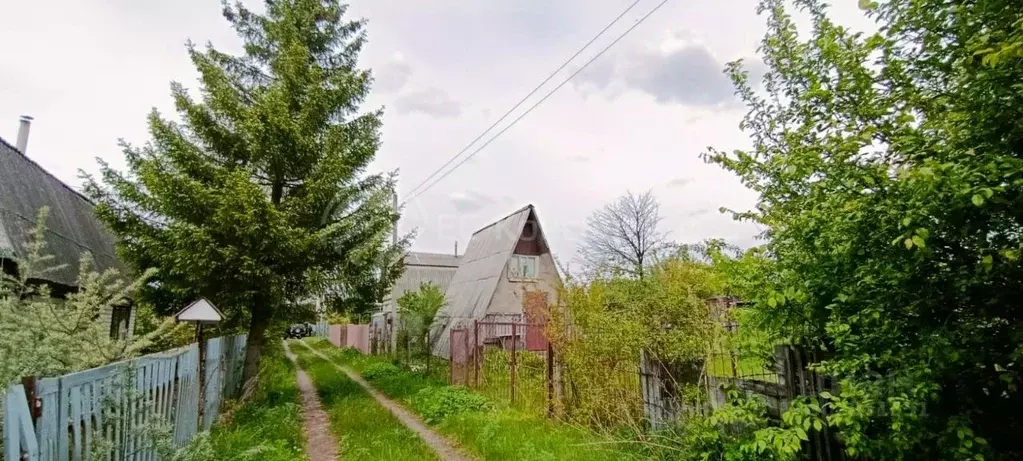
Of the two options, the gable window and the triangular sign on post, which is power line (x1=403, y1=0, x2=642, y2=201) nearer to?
the gable window

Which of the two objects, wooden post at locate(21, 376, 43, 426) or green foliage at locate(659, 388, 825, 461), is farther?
green foliage at locate(659, 388, 825, 461)

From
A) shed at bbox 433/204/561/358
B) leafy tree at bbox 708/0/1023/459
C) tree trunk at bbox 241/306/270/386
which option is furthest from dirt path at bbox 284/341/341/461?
leafy tree at bbox 708/0/1023/459

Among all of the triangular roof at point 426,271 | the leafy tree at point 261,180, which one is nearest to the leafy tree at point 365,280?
the leafy tree at point 261,180

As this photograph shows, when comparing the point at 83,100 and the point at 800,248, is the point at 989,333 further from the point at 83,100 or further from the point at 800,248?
the point at 83,100

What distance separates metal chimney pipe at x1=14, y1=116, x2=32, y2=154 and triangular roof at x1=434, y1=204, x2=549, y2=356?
45.2 ft

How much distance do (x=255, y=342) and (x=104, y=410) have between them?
25.3 feet

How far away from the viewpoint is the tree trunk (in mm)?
10533

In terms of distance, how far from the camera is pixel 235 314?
1089cm

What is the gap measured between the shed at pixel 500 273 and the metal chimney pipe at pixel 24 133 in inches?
531

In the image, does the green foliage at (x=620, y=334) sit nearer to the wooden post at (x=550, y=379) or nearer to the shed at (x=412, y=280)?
the wooden post at (x=550, y=379)

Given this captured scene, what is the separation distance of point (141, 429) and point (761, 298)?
471cm

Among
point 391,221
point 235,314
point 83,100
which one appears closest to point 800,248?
point 391,221

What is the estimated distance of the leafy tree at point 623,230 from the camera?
27.5 meters

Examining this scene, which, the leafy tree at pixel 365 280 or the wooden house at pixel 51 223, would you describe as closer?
the wooden house at pixel 51 223
